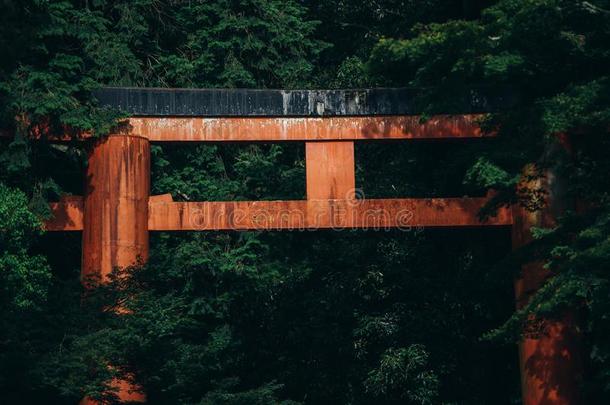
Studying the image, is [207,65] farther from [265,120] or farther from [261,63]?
[265,120]

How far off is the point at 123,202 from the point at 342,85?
7.46 metres

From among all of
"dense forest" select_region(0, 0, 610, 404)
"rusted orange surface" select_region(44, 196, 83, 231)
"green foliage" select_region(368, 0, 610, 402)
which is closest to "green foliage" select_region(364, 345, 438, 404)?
"dense forest" select_region(0, 0, 610, 404)

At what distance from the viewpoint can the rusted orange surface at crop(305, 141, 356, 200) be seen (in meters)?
16.3

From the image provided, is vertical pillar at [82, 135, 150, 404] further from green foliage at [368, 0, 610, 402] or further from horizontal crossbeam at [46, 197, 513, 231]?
green foliage at [368, 0, 610, 402]

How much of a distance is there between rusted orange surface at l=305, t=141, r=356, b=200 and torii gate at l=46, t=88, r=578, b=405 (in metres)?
0.01

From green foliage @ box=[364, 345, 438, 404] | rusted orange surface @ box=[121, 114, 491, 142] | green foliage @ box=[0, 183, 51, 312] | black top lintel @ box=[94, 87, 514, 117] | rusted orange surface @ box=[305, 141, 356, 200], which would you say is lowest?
green foliage @ box=[364, 345, 438, 404]

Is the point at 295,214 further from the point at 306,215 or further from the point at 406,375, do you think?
the point at 406,375

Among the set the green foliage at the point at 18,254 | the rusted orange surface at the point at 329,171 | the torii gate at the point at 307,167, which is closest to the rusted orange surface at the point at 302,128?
the torii gate at the point at 307,167

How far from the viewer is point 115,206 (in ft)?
52.0

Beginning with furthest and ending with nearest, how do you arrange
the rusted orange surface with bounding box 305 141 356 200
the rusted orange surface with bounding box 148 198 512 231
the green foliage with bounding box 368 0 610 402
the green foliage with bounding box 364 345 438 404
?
the green foliage with bounding box 364 345 438 404 < the rusted orange surface with bounding box 305 141 356 200 < the rusted orange surface with bounding box 148 198 512 231 < the green foliage with bounding box 368 0 610 402

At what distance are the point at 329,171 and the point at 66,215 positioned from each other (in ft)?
12.0

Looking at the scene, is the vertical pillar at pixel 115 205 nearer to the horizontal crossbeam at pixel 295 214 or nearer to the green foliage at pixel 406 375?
the horizontal crossbeam at pixel 295 214

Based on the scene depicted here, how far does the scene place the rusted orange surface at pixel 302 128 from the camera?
16.3 metres

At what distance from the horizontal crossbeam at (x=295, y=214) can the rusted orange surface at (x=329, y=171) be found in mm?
147
